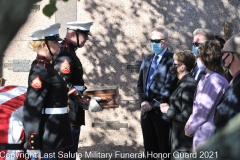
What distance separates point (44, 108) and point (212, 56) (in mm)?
1366

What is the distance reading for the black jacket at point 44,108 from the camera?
3.73 meters

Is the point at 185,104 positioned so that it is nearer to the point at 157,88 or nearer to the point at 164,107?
the point at 164,107

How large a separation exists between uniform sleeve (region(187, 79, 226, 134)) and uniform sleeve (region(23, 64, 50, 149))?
116 cm

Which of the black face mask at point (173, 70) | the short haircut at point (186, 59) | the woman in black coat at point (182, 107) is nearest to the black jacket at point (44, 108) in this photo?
the woman in black coat at point (182, 107)

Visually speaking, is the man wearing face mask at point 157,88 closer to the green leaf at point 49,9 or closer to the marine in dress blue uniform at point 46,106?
the marine in dress blue uniform at point 46,106

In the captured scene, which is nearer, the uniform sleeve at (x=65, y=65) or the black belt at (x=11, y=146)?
the black belt at (x=11, y=146)

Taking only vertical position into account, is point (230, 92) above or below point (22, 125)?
above

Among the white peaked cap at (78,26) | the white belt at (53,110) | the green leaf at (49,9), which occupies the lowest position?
the white belt at (53,110)

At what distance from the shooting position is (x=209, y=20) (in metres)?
6.63

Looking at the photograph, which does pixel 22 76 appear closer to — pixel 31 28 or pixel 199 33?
pixel 31 28

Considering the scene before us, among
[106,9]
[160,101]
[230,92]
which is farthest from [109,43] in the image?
[230,92]

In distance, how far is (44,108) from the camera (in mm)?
3857

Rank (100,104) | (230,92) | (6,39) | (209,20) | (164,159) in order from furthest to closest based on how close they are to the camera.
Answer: (209,20) < (164,159) < (100,104) < (230,92) < (6,39)

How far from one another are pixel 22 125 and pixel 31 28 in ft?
9.80
